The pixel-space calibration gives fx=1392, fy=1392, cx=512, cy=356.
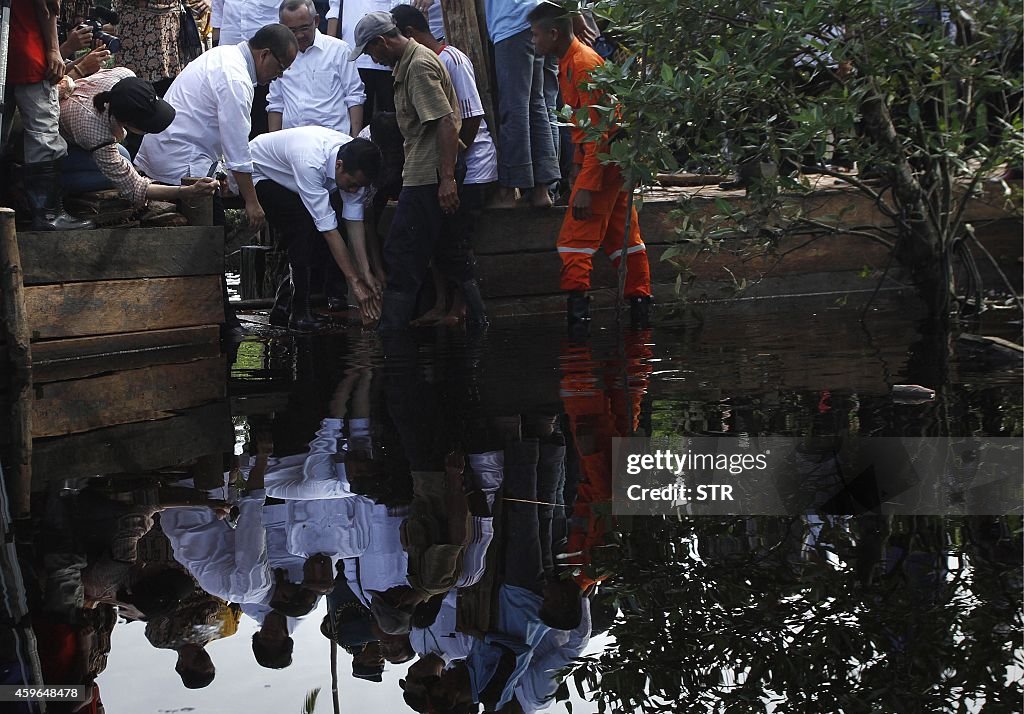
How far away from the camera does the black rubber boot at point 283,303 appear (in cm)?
1041

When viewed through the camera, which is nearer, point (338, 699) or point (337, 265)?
point (338, 699)

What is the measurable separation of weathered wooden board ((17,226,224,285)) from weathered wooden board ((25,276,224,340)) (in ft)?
0.18

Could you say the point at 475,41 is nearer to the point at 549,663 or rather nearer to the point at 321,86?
the point at 321,86

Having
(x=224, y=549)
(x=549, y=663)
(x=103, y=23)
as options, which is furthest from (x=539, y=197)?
(x=549, y=663)

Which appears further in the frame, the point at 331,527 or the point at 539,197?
the point at 539,197

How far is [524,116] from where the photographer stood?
995cm

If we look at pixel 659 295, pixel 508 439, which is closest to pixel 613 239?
pixel 659 295

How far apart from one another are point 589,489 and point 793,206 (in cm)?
413

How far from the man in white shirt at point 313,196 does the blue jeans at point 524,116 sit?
1072 mm

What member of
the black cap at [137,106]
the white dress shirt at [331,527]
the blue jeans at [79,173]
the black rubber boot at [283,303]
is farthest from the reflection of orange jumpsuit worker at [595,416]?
the blue jeans at [79,173]

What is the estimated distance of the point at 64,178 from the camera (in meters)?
8.49

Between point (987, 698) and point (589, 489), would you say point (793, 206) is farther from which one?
point (987, 698)

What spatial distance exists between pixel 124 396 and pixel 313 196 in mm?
3174

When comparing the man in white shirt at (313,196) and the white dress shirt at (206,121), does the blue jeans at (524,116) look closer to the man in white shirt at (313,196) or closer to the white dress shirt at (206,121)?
the man in white shirt at (313,196)
